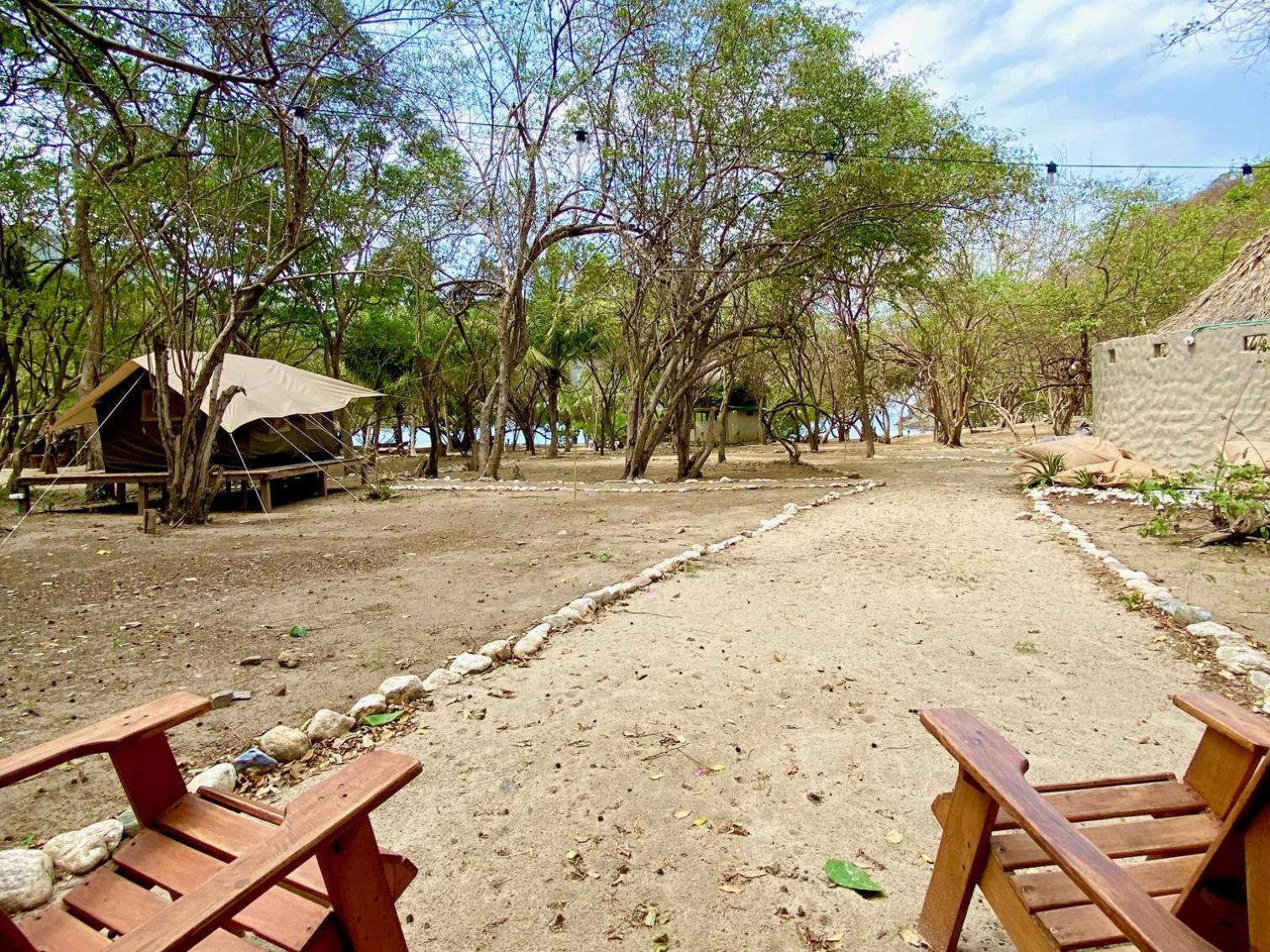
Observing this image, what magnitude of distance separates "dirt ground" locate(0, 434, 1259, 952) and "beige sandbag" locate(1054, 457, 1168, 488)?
11.8 ft

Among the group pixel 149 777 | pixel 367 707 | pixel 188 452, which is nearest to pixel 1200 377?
pixel 367 707

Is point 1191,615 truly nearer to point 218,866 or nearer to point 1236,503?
point 1236,503

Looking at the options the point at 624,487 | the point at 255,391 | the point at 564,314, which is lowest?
the point at 624,487

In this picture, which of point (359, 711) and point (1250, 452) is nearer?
point (359, 711)

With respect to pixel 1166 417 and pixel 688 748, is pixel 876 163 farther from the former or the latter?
pixel 688 748

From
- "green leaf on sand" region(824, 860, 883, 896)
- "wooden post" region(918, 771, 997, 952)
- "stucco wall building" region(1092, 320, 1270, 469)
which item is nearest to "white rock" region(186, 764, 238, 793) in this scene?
"green leaf on sand" region(824, 860, 883, 896)

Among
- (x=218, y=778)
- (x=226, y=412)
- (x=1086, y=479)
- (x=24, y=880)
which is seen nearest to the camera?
(x=24, y=880)

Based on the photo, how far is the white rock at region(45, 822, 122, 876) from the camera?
72.4 inches

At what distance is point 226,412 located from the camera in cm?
959

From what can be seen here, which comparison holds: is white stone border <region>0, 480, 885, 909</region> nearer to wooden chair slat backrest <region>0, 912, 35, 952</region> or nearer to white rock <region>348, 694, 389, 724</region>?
white rock <region>348, 694, 389, 724</region>

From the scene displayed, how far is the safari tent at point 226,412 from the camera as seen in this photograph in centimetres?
Result: 1021

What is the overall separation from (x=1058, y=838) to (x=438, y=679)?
2.58m

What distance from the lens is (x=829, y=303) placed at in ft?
57.9

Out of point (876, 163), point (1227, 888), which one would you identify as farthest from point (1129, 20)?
point (1227, 888)
